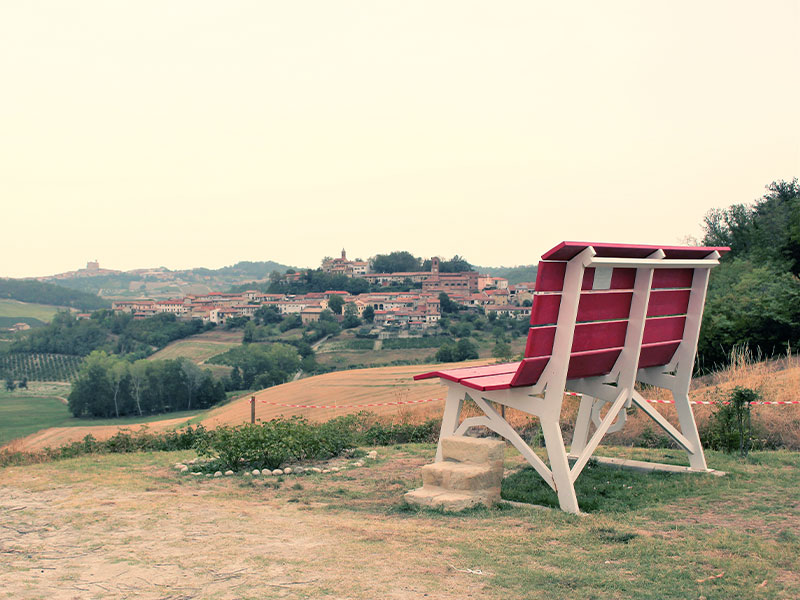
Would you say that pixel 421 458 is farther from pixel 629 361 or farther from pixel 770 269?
pixel 770 269

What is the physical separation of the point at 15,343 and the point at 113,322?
59.6ft

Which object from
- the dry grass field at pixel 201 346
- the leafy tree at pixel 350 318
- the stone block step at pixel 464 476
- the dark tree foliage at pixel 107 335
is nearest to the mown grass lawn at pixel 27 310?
the dark tree foliage at pixel 107 335

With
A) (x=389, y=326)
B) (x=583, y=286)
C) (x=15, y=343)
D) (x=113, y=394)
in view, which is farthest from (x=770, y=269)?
(x=15, y=343)

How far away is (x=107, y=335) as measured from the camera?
137750 millimetres

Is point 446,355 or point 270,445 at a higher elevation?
point 270,445

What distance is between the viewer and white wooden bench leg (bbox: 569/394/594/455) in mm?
6909

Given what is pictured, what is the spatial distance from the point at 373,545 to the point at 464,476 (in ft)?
4.24

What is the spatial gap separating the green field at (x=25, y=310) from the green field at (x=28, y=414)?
80980 millimetres

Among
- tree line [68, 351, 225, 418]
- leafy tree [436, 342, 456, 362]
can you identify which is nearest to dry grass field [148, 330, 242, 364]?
tree line [68, 351, 225, 418]

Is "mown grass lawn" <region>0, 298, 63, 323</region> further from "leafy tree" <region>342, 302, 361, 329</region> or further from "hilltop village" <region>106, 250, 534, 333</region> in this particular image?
"leafy tree" <region>342, 302, 361, 329</region>

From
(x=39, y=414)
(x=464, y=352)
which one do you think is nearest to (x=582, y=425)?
(x=464, y=352)

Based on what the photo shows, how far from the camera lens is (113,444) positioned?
9.58 m

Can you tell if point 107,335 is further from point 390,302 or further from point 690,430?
point 690,430

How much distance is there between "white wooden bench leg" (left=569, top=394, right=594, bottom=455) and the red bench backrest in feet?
3.06
